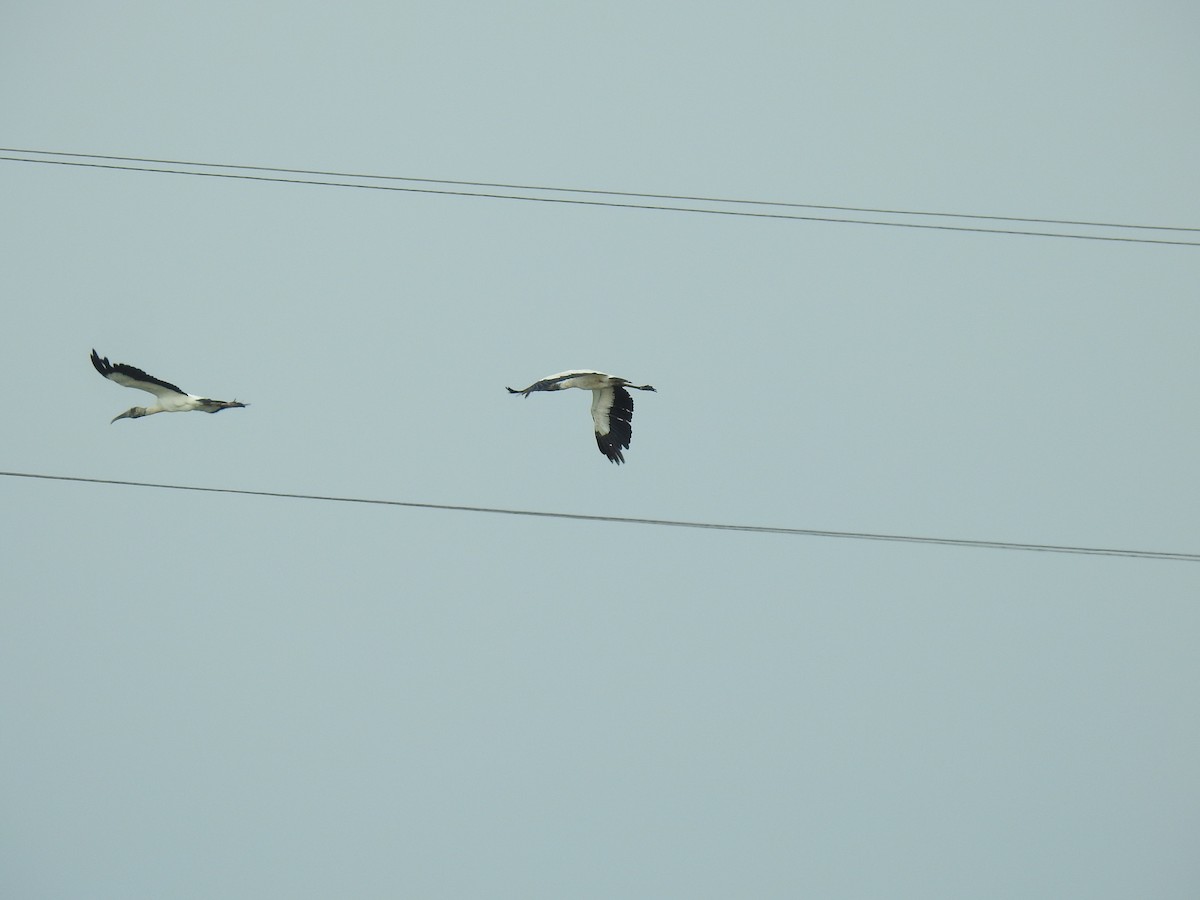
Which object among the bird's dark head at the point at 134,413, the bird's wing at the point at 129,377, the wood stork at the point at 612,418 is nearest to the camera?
the bird's wing at the point at 129,377

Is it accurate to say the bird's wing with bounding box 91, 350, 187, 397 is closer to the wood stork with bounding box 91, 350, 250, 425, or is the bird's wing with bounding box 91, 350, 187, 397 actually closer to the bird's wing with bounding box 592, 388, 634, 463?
the wood stork with bounding box 91, 350, 250, 425

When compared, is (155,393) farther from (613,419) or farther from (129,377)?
(613,419)

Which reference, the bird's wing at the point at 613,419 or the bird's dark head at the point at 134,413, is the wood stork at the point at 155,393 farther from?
the bird's wing at the point at 613,419

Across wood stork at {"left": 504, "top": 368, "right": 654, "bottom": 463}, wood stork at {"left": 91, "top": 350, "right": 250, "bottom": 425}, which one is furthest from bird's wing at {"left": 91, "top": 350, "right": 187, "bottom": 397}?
wood stork at {"left": 504, "top": 368, "right": 654, "bottom": 463}

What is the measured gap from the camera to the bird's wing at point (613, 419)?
6336mm

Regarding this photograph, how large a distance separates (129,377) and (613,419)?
246 centimetres

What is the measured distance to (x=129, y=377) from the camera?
18.9 feet

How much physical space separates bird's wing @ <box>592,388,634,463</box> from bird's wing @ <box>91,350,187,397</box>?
2107 mm

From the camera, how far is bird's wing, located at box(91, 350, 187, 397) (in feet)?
18.6

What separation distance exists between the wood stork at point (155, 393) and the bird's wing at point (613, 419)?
72.1 inches

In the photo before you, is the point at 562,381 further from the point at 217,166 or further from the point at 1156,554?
the point at 1156,554

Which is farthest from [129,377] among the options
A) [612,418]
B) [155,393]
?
[612,418]

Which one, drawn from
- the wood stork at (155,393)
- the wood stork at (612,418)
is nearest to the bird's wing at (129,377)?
the wood stork at (155,393)

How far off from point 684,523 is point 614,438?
47.6 inches
